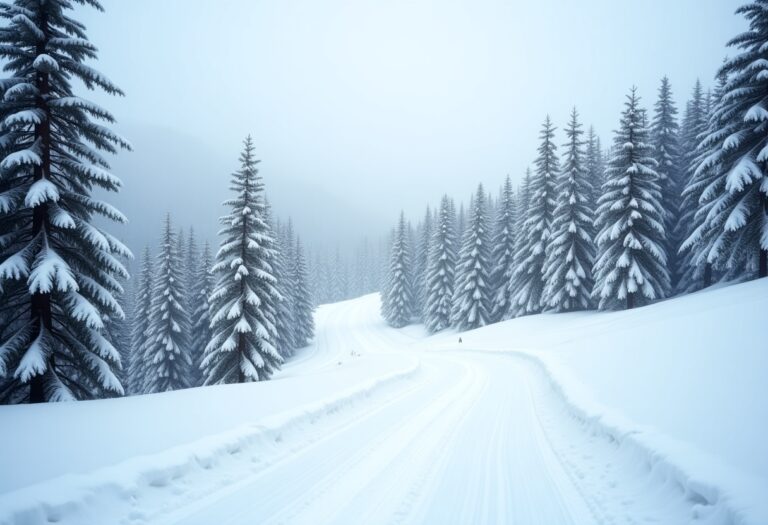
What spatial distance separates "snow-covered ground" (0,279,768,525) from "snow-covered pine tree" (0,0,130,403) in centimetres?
237

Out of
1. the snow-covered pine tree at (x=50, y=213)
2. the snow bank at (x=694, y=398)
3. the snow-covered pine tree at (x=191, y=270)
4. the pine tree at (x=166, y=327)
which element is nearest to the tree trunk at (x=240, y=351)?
the snow-covered pine tree at (x=50, y=213)

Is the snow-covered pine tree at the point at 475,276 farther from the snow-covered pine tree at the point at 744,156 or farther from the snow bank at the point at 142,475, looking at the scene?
the snow bank at the point at 142,475

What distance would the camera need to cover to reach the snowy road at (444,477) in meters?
4.11

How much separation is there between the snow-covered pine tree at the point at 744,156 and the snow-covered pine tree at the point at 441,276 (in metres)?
26.7

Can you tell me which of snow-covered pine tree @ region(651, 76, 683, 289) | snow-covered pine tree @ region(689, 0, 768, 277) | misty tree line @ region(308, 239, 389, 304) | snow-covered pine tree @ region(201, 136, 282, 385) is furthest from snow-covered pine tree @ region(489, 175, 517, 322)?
misty tree line @ region(308, 239, 389, 304)

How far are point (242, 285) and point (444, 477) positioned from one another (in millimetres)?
15722

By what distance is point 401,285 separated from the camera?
178 feet

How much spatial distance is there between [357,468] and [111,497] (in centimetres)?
302

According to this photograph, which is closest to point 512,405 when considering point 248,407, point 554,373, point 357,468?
point 554,373

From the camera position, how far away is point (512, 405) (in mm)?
9312

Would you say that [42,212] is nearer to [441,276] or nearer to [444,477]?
[444,477]

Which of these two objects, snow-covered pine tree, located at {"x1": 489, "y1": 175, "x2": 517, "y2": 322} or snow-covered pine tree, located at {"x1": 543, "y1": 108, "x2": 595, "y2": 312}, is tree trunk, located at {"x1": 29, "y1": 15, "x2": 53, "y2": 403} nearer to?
snow-covered pine tree, located at {"x1": 543, "y1": 108, "x2": 595, "y2": 312}

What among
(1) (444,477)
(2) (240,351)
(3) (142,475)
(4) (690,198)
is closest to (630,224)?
(4) (690,198)

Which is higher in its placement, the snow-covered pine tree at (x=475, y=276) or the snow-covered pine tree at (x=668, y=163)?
the snow-covered pine tree at (x=668, y=163)
